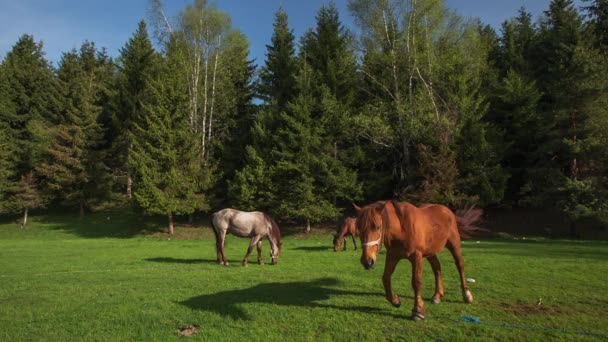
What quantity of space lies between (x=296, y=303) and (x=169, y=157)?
2702cm

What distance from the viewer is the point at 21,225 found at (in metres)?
37.1

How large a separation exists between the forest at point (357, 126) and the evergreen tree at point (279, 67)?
0.48ft

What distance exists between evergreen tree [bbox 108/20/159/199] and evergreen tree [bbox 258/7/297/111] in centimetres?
1485

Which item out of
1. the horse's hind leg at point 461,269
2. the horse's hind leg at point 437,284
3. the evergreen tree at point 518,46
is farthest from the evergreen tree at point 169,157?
the evergreen tree at point 518,46

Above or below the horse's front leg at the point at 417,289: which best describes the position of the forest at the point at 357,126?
above

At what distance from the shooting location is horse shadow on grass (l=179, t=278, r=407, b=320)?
6755 millimetres

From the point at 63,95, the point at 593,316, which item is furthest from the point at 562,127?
the point at 63,95

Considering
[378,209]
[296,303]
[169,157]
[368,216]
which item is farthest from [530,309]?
[169,157]

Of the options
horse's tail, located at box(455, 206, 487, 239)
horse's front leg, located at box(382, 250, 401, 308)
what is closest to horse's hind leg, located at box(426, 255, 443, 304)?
horse's front leg, located at box(382, 250, 401, 308)

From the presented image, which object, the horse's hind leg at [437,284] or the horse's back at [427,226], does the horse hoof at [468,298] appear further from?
the horse's back at [427,226]

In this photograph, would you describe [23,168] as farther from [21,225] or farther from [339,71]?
[339,71]

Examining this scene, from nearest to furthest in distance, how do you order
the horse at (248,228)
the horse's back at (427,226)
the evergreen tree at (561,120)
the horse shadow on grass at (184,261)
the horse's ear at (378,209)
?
the horse's ear at (378,209) → the horse's back at (427,226) → the horse at (248,228) → the horse shadow on grass at (184,261) → the evergreen tree at (561,120)

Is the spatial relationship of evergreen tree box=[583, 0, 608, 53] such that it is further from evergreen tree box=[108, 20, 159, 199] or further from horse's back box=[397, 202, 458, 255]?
evergreen tree box=[108, 20, 159, 199]

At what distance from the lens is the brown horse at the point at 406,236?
5.64m
